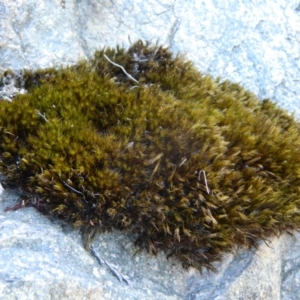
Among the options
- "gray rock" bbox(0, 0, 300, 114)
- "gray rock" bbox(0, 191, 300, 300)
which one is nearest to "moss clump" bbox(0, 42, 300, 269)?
"gray rock" bbox(0, 191, 300, 300)

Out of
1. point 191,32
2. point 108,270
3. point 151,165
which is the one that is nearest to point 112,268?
point 108,270

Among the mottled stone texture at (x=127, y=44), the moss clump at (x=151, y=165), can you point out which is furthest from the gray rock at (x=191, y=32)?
the moss clump at (x=151, y=165)

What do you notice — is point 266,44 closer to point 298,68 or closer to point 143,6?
point 298,68

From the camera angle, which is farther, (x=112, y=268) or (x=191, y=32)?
(x=191, y=32)

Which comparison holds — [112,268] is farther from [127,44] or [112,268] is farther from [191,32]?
[191,32]

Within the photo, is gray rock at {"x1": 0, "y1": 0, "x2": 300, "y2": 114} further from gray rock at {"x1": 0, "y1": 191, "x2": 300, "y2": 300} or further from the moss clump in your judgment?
gray rock at {"x1": 0, "y1": 191, "x2": 300, "y2": 300}

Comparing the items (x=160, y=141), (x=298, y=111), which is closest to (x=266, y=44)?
(x=298, y=111)
